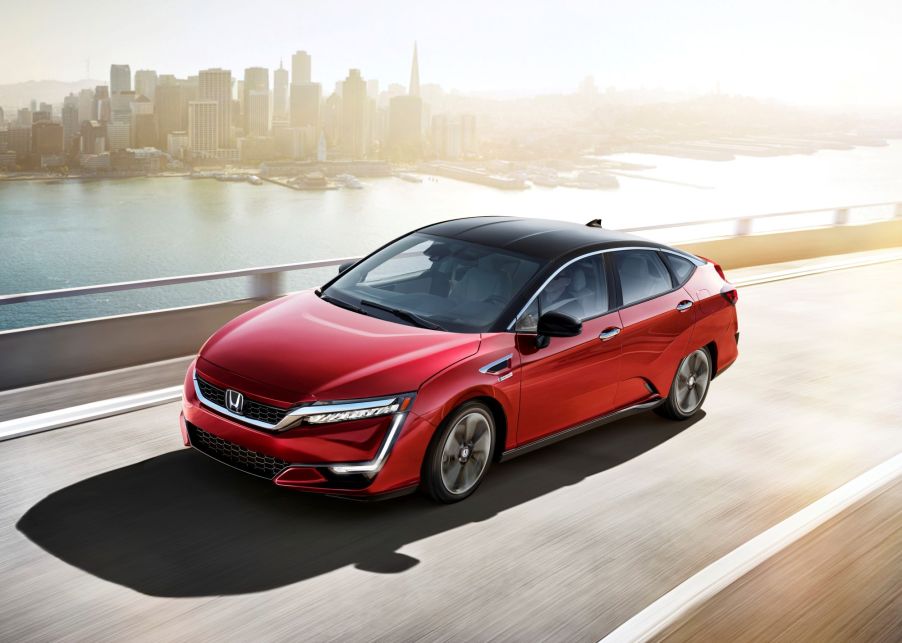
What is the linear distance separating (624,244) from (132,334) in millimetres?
4338

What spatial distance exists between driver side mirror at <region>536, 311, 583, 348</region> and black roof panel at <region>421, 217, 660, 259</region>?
666 millimetres

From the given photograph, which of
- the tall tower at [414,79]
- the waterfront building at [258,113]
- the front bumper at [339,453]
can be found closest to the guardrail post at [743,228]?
the front bumper at [339,453]

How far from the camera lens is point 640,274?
657cm

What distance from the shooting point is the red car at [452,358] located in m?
4.68

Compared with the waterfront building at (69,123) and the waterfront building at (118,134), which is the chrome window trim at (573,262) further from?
the waterfront building at (69,123)

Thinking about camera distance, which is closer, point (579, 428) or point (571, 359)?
point (571, 359)

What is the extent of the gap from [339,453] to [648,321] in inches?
107

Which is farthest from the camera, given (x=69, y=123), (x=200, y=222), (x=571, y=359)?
(x=200, y=222)

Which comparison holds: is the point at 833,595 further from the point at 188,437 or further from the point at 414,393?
the point at 188,437

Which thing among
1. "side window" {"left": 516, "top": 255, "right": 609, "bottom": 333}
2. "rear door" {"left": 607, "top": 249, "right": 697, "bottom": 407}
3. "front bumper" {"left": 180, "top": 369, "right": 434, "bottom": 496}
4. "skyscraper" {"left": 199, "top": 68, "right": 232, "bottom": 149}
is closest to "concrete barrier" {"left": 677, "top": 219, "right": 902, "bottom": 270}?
"rear door" {"left": 607, "top": 249, "right": 697, "bottom": 407}

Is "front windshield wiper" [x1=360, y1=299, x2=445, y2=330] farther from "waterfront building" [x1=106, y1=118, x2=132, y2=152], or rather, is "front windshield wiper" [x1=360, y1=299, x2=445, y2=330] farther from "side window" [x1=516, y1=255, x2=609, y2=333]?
"waterfront building" [x1=106, y1=118, x2=132, y2=152]

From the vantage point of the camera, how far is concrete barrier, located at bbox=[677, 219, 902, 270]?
15.5 m

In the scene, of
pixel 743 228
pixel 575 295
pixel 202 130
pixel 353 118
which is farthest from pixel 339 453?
pixel 353 118

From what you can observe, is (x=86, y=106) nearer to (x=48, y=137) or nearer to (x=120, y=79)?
(x=48, y=137)
